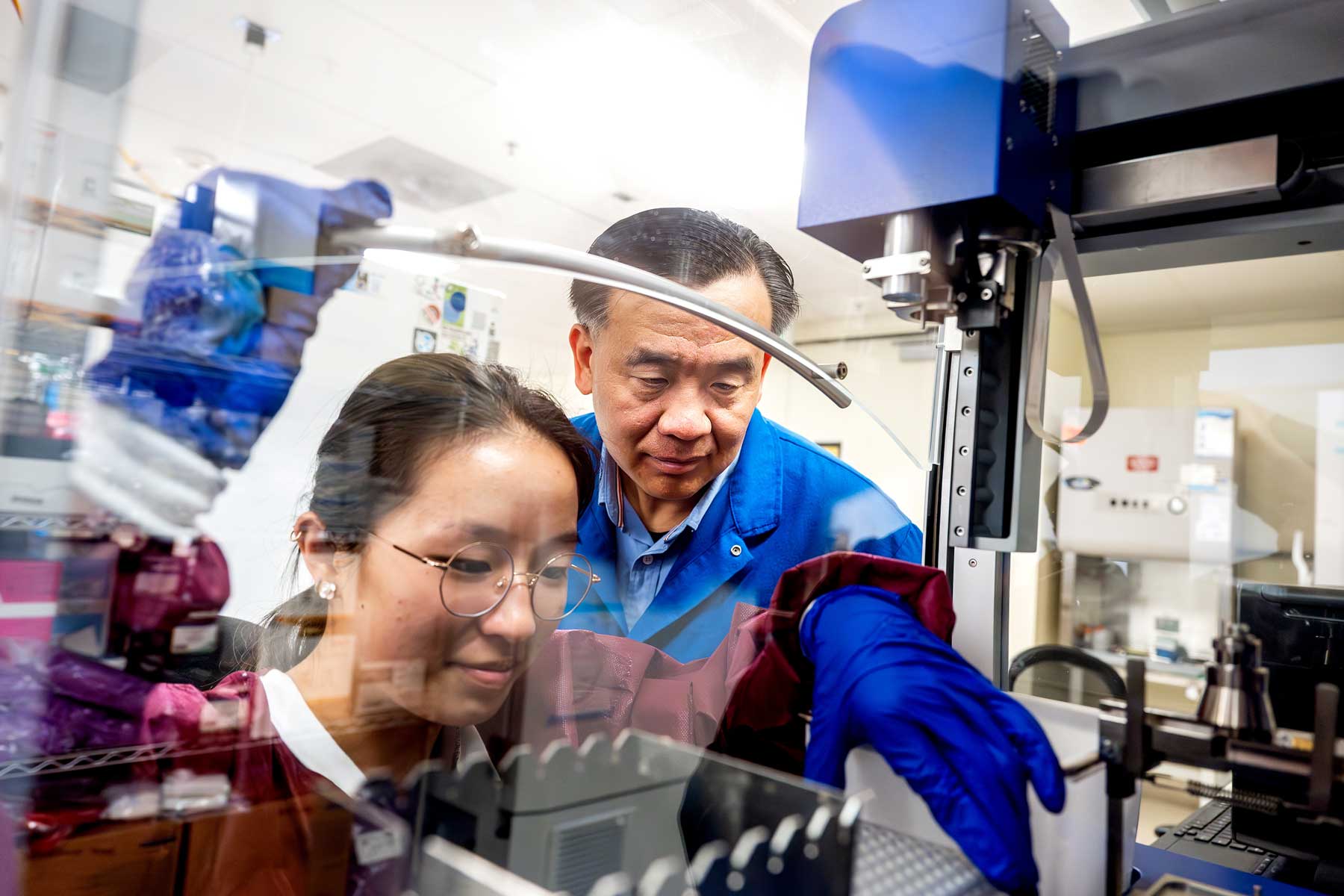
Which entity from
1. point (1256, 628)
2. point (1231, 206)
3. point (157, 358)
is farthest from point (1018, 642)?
point (157, 358)

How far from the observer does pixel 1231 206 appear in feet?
3.63

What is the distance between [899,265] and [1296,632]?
2.22 feet

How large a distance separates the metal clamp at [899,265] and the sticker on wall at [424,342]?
593 mm

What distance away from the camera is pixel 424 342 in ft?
3.26

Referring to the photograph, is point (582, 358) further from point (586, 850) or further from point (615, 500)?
point (586, 850)

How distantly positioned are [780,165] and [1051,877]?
3.09 feet

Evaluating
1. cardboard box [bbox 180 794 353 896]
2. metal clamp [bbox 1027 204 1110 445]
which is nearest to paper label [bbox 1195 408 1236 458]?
metal clamp [bbox 1027 204 1110 445]

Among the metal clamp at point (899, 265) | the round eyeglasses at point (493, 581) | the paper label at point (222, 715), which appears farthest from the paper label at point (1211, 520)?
the paper label at point (222, 715)

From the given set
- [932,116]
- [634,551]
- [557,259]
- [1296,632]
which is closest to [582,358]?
[557,259]

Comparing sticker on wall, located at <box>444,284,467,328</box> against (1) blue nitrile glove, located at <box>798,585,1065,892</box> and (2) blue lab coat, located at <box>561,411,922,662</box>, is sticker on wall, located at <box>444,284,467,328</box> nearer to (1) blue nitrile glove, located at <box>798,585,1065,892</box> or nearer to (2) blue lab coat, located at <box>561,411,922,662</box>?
(2) blue lab coat, located at <box>561,411,922,662</box>

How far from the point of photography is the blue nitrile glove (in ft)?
2.60

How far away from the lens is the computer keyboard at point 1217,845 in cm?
113

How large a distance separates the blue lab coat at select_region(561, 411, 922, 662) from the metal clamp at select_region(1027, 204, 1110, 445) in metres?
0.24

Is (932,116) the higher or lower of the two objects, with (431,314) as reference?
higher
